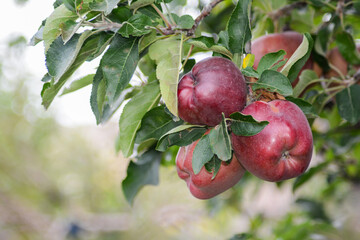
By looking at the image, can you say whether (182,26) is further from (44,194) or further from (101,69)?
(44,194)

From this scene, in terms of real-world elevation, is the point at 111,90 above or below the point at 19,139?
above

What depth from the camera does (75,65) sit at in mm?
609

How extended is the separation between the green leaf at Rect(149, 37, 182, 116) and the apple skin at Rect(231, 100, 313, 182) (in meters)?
0.11

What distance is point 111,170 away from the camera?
5.46 meters

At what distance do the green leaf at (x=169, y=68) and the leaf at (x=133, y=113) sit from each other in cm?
8

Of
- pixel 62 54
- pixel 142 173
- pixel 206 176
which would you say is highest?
pixel 62 54

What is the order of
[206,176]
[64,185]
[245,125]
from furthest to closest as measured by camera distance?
[64,185], [206,176], [245,125]

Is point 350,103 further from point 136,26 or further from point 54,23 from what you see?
point 54,23

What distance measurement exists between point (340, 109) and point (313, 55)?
14 centimetres

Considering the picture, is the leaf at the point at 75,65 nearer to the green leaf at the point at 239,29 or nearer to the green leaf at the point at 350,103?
the green leaf at the point at 239,29

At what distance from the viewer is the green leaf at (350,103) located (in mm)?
767

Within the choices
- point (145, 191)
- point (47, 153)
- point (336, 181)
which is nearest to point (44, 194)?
point (47, 153)

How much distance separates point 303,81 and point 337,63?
0.68ft

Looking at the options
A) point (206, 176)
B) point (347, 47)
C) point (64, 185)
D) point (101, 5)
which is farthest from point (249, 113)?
point (64, 185)
